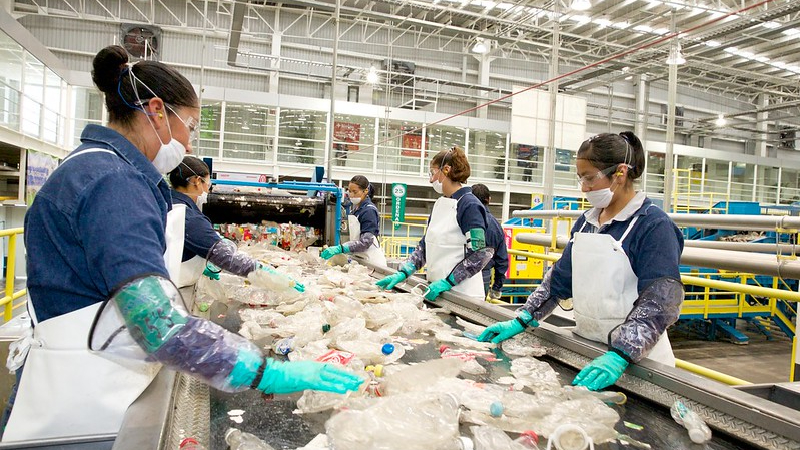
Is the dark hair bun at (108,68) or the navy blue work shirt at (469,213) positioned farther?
the navy blue work shirt at (469,213)

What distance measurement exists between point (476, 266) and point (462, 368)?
1288mm

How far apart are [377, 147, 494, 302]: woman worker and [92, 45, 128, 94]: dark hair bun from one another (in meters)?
2.13

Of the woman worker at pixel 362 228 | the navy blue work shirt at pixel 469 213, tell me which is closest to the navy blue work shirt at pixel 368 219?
the woman worker at pixel 362 228

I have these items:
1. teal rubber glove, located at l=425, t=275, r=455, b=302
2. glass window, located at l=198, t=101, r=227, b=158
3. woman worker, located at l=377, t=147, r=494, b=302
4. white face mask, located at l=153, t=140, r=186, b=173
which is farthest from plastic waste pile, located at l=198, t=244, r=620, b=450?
glass window, located at l=198, t=101, r=227, b=158

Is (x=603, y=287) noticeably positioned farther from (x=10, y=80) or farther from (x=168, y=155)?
(x=10, y=80)

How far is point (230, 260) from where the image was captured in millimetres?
2576

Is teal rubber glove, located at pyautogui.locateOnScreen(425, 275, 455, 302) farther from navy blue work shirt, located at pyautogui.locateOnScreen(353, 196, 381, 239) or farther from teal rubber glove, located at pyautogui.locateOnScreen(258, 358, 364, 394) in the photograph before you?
navy blue work shirt, located at pyautogui.locateOnScreen(353, 196, 381, 239)

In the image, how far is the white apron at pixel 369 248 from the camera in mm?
4848

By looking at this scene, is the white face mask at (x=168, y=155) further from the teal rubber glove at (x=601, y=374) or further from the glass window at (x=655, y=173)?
the glass window at (x=655, y=173)

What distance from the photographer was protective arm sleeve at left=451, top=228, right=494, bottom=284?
288 cm

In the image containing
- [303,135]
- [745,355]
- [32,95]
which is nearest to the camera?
[745,355]

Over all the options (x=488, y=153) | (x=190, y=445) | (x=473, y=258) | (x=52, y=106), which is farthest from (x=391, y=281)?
(x=488, y=153)

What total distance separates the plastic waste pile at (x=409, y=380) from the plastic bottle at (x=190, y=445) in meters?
0.29

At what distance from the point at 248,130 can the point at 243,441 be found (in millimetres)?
13309
